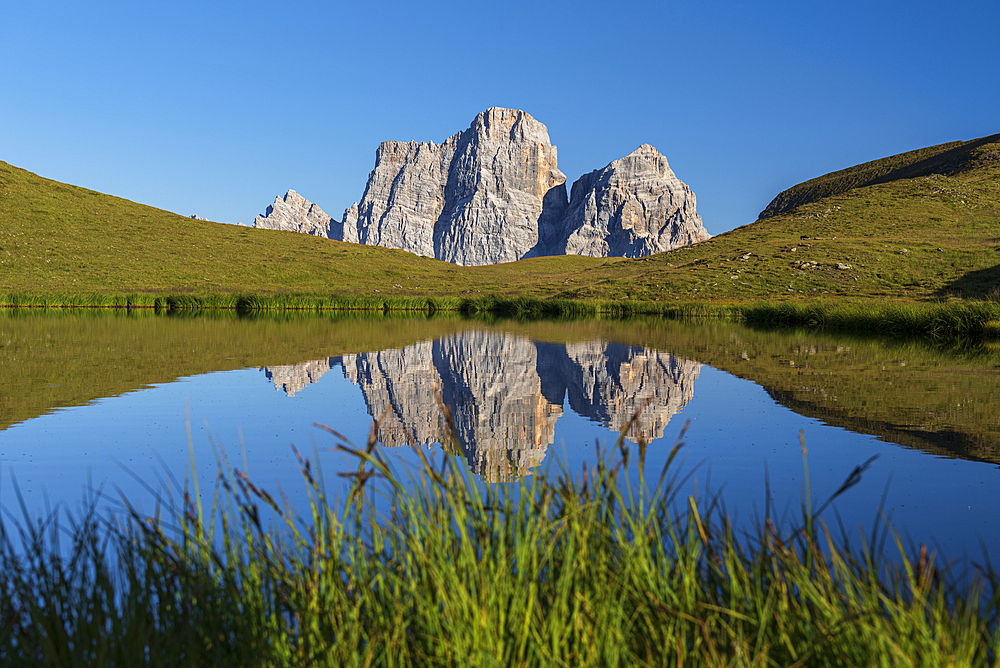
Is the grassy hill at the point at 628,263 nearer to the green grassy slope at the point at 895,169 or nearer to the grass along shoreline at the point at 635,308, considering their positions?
the green grassy slope at the point at 895,169

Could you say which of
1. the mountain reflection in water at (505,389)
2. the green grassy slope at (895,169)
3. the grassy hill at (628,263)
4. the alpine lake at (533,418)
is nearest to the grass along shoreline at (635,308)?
the grassy hill at (628,263)

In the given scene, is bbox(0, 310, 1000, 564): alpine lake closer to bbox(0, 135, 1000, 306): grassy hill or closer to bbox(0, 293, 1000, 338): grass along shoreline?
bbox(0, 293, 1000, 338): grass along shoreline

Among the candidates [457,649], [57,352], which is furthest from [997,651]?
[57,352]

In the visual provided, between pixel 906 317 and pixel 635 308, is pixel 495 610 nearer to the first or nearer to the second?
pixel 906 317

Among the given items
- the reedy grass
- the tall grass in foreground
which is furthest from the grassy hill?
the tall grass in foreground

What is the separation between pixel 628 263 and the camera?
6303 centimetres

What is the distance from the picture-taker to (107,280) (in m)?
52.3

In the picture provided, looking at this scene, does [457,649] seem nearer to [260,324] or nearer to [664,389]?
[664,389]

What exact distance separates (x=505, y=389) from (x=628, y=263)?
174 feet

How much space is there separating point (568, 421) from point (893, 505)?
165 inches

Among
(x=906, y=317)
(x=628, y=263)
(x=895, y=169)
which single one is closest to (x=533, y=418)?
(x=906, y=317)

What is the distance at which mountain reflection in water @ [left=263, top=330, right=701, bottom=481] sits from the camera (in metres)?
7.78

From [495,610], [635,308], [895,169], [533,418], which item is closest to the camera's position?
[495,610]

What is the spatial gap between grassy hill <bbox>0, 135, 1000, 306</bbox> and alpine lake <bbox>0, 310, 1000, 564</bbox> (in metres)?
24.4
